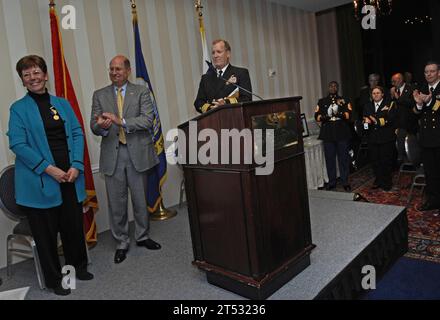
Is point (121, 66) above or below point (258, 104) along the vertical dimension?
above

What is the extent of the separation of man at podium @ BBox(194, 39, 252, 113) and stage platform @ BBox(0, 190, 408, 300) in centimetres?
108

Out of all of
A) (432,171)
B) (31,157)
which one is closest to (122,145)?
(31,157)

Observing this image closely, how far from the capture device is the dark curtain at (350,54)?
7064 mm

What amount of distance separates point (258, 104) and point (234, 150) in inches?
9.9

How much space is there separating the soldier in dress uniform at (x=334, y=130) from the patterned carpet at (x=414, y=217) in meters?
0.38

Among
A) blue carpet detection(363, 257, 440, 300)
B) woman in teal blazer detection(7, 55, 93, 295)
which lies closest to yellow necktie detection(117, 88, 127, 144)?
woman in teal blazer detection(7, 55, 93, 295)

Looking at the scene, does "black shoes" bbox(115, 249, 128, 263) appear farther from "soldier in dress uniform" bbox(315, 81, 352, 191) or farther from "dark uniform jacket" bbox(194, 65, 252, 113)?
"soldier in dress uniform" bbox(315, 81, 352, 191)

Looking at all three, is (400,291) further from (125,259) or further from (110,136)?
(110,136)

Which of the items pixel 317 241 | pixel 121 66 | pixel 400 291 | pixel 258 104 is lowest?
pixel 400 291

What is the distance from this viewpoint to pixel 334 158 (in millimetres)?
5012

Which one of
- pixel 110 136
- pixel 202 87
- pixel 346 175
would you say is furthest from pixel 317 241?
pixel 346 175

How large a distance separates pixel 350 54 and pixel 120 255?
6252 millimetres

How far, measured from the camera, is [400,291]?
2.33m

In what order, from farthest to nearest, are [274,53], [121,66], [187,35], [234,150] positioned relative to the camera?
[274,53], [187,35], [121,66], [234,150]
